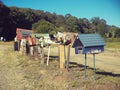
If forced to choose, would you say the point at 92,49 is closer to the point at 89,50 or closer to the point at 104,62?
the point at 89,50

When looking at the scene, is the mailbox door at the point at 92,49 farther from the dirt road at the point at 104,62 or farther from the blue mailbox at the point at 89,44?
the dirt road at the point at 104,62

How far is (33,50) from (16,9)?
242 ft

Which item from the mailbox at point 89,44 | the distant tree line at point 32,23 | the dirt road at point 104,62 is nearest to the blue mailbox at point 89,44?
the mailbox at point 89,44

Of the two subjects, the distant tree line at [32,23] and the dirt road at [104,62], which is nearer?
the dirt road at [104,62]

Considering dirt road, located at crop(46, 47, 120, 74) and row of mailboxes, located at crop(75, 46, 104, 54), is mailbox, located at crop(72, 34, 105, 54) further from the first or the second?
dirt road, located at crop(46, 47, 120, 74)

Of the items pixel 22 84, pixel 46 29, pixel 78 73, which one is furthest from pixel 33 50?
pixel 46 29

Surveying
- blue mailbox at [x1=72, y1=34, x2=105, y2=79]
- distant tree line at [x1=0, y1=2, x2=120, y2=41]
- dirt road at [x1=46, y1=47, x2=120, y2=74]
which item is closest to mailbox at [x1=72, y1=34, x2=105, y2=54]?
blue mailbox at [x1=72, y1=34, x2=105, y2=79]

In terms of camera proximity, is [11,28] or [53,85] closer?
[53,85]

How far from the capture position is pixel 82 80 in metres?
12.7

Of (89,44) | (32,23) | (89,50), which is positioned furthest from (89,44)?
(32,23)

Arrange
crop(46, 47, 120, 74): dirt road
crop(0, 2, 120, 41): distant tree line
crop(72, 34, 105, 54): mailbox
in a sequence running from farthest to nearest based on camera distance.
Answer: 1. crop(0, 2, 120, 41): distant tree line
2. crop(46, 47, 120, 74): dirt road
3. crop(72, 34, 105, 54): mailbox

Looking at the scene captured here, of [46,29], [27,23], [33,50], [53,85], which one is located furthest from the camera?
[27,23]

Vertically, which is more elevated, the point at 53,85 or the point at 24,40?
the point at 24,40

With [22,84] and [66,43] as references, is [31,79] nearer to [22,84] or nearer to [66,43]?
[22,84]
